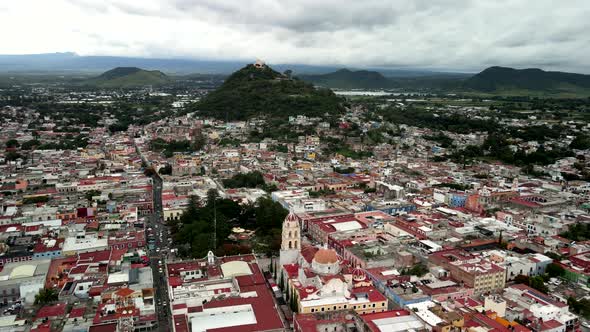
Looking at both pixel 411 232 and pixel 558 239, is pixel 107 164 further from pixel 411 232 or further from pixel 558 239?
A: pixel 558 239

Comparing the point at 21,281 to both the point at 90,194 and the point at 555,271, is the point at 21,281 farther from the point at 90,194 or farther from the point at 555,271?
the point at 555,271

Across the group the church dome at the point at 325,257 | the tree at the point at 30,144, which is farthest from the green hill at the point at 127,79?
the church dome at the point at 325,257

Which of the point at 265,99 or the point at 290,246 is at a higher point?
the point at 265,99

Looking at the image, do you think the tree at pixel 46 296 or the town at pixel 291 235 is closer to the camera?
the town at pixel 291 235

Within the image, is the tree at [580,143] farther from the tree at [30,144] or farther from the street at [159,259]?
the tree at [30,144]

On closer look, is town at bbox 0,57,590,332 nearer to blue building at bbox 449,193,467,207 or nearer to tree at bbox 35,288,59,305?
tree at bbox 35,288,59,305

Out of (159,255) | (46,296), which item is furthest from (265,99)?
(46,296)

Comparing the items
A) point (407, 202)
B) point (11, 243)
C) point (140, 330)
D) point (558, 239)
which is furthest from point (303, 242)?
point (11, 243)
